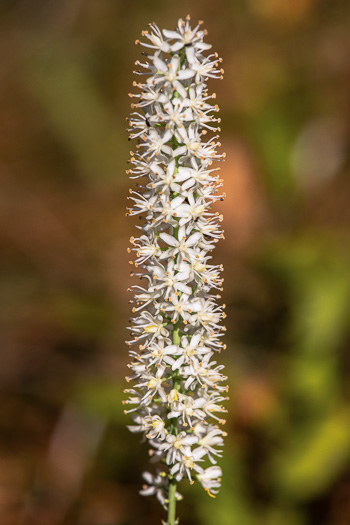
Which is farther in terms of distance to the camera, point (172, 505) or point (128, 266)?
point (128, 266)

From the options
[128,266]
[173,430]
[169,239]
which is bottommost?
[173,430]

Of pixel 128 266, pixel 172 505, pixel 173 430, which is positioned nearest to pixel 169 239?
pixel 173 430

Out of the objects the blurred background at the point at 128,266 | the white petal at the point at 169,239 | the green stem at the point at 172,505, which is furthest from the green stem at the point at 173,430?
the blurred background at the point at 128,266

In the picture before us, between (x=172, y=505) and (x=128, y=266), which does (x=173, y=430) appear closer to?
(x=172, y=505)

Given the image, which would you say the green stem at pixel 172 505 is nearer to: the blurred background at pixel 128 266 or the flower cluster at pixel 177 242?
the flower cluster at pixel 177 242

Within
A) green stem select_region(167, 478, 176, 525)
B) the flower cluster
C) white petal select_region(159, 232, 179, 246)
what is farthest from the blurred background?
white petal select_region(159, 232, 179, 246)
